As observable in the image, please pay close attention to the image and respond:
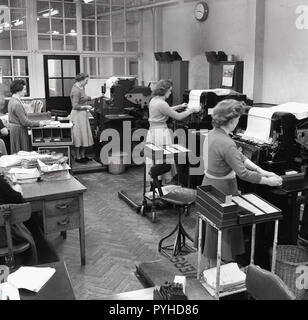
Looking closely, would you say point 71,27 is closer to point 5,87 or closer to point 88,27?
point 88,27

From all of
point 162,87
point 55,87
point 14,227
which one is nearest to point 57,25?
point 55,87

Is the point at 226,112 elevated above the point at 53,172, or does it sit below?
above

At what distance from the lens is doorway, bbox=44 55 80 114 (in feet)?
32.6

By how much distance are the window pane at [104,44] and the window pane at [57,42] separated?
3.36 ft

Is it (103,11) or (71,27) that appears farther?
(103,11)

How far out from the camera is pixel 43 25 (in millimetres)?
9805

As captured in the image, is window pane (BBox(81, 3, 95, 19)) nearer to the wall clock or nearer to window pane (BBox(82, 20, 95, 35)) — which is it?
window pane (BBox(82, 20, 95, 35))

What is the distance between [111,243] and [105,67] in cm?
698

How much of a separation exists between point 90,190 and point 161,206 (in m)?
1.47

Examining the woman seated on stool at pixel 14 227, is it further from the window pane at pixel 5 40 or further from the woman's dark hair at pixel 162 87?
the window pane at pixel 5 40

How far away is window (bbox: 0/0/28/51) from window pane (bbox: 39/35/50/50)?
341 mm

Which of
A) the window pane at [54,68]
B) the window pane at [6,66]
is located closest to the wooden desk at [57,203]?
the window pane at [6,66]

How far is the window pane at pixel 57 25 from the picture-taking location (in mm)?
9938
